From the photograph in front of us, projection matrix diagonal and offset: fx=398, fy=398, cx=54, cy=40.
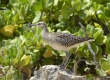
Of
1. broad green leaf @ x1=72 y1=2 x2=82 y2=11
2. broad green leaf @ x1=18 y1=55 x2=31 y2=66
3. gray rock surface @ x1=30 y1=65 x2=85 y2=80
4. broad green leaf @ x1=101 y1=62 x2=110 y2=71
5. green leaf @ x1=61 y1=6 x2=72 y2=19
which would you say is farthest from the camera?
green leaf @ x1=61 y1=6 x2=72 y2=19

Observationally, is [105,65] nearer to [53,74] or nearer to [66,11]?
[53,74]

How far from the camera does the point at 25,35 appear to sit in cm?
793

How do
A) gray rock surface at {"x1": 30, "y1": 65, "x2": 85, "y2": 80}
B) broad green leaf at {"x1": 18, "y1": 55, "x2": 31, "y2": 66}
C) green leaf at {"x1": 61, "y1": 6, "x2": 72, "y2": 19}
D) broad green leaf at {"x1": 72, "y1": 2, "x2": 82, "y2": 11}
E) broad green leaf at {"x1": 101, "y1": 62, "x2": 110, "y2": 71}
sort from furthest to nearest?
green leaf at {"x1": 61, "y1": 6, "x2": 72, "y2": 19} → broad green leaf at {"x1": 72, "y1": 2, "x2": 82, "y2": 11} → broad green leaf at {"x1": 18, "y1": 55, "x2": 31, "y2": 66} → broad green leaf at {"x1": 101, "y1": 62, "x2": 110, "y2": 71} → gray rock surface at {"x1": 30, "y1": 65, "x2": 85, "y2": 80}

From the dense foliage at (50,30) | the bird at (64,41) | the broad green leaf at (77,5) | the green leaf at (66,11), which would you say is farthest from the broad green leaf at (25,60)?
the broad green leaf at (77,5)

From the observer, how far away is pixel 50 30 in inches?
318

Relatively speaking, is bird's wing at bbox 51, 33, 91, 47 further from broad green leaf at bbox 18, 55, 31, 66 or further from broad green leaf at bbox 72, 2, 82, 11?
broad green leaf at bbox 72, 2, 82, 11

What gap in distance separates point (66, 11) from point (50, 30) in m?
0.51

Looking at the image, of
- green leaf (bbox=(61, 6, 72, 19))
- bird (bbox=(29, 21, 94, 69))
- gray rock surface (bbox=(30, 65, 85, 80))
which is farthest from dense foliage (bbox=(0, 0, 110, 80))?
gray rock surface (bbox=(30, 65, 85, 80))

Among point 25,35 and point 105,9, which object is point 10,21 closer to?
point 25,35

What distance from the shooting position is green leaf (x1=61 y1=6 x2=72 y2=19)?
26.5ft

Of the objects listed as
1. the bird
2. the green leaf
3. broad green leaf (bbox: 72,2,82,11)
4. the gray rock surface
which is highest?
broad green leaf (bbox: 72,2,82,11)

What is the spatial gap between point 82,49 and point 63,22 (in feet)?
3.31

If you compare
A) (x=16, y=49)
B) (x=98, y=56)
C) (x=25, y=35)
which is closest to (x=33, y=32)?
(x=25, y=35)

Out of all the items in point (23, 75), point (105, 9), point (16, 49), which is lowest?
point (23, 75)
